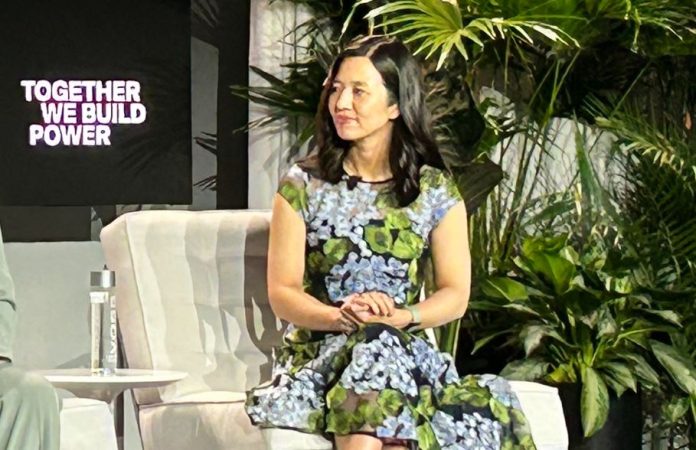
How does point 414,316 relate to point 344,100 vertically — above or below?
below

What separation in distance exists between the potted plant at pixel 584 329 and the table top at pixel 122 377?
4.27 feet

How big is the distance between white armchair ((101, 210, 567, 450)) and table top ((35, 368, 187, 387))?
109 mm

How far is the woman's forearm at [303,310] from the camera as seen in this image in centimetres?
367

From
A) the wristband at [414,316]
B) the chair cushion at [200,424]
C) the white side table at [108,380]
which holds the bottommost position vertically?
the chair cushion at [200,424]

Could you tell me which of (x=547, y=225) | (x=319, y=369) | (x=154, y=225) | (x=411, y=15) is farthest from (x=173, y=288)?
(x=547, y=225)

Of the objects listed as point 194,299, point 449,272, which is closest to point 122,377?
point 194,299

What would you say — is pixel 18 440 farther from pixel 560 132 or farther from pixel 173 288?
pixel 560 132

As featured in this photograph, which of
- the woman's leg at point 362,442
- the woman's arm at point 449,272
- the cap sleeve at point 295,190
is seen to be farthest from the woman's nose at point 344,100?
the woman's leg at point 362,442

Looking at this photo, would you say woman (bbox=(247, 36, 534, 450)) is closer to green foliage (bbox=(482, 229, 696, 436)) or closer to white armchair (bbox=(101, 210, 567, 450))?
white armchair (bbox=(101, 210, 567, 450))

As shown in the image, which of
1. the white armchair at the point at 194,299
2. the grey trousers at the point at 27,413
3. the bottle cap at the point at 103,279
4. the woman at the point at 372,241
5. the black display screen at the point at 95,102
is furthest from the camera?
the black display screen at the point at 95,102

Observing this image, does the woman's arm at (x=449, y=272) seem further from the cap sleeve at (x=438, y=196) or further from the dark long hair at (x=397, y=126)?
the dark long hair at (x=397, y=126)

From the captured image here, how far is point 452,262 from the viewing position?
3875mm

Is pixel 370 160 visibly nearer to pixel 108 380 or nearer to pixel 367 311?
pixel 367 311

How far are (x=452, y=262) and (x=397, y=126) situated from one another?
0.38 m
